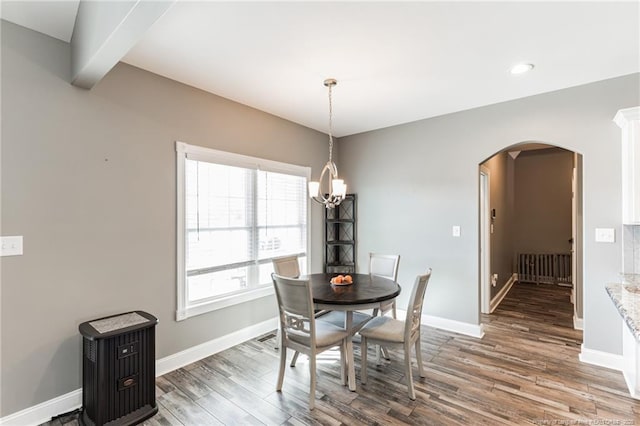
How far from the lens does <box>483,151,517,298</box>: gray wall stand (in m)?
4.88

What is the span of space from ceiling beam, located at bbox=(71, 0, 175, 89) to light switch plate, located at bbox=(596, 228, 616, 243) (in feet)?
12.5

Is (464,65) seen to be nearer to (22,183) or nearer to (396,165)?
(396,165)

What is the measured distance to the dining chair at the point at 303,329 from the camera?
2217 mm

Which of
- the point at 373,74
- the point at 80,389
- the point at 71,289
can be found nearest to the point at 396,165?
the point at 373,74

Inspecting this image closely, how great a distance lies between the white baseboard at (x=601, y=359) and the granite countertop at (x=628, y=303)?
2.54 feet

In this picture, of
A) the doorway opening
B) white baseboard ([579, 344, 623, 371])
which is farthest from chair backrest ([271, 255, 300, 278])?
the doorway opening

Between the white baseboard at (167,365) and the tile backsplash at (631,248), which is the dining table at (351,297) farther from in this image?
the tile backsplash at (631,248)

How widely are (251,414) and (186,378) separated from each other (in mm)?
836

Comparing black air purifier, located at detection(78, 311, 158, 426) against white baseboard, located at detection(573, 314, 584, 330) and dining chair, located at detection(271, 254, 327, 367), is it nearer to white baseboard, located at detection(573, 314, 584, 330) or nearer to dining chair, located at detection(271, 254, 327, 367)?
dining chair, located at detection(271, 254, 327, 367)

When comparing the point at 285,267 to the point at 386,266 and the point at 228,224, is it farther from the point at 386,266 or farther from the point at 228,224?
the point at 386,266

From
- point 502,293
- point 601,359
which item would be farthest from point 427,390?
point 502,293

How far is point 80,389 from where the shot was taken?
226cm

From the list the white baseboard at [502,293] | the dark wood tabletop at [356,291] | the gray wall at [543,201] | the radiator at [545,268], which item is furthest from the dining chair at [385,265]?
the gray wall at [543,201]

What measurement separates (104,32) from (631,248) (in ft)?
14.5
